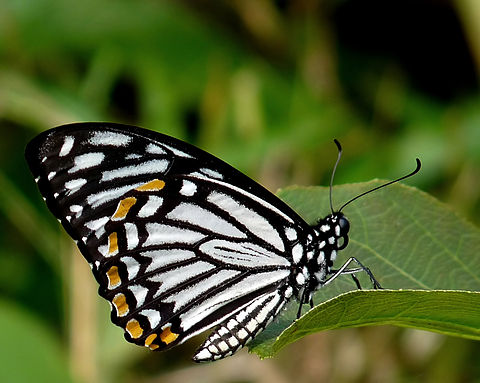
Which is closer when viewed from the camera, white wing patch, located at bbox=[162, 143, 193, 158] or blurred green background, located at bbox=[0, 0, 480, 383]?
white wing patch, located at bbox=[162, 143, 193, 158]

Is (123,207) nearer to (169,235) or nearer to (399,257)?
(169,235)

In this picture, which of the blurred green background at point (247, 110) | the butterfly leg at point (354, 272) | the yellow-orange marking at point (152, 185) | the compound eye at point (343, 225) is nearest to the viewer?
the butterfly leg at point (354, 272)

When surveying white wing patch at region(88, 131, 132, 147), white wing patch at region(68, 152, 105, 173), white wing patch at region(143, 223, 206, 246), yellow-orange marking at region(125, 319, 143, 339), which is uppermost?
white wing patch at region(88, 131, 132, 147)

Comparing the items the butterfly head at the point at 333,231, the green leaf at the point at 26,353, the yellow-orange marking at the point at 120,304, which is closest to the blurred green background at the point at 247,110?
the green leaf at the point at 26,353

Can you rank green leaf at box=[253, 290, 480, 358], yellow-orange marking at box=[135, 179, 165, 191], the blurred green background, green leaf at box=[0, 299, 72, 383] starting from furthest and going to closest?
the blurred green background → green leaf at box=[0, 299, 72, 383] → yellow-orange marking at box=[135, 179, 165, 191] → green leaf at box=[253, 290, 480, 358]

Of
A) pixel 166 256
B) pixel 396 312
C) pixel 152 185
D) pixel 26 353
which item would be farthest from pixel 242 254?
pixel 26 353

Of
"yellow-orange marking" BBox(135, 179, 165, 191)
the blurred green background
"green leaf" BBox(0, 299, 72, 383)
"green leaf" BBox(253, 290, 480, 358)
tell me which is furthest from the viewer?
the blurred green background

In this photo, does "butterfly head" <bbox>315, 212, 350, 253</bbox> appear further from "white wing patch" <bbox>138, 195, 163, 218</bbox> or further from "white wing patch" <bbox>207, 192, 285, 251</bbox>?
"white wing patch" <bbox>138, 195, 163, 218</bbox>

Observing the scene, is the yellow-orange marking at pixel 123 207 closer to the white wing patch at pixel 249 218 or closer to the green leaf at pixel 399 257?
the white wing patch at pixel 249 218

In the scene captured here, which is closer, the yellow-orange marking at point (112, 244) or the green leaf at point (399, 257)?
the green leaf at point (399, 257)

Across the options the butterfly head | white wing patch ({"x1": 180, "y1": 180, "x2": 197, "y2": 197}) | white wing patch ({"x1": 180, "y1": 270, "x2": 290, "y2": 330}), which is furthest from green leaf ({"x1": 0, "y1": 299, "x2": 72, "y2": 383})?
the butterfly head
